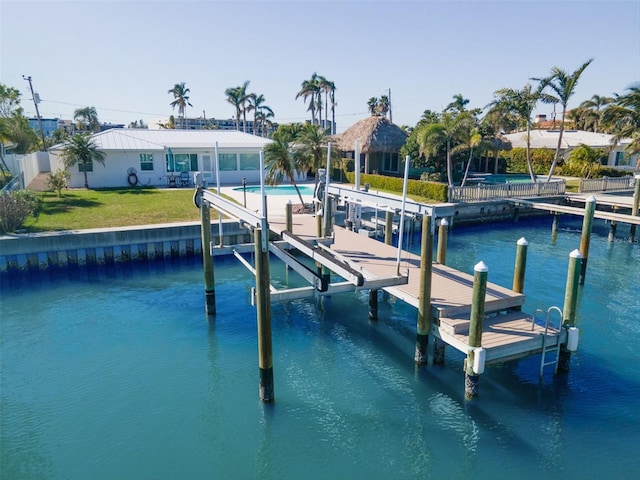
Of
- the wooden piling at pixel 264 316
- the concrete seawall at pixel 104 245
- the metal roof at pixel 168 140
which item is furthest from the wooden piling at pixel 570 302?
the metal roof at pixel 168 140

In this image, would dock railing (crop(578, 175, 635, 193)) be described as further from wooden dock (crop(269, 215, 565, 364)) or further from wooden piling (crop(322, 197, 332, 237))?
wooden piling (crop(322, 197, 332, 237))

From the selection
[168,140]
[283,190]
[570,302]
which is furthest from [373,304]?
[168,140]

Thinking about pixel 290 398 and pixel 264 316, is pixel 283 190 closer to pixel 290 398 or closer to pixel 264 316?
pixel 290 398

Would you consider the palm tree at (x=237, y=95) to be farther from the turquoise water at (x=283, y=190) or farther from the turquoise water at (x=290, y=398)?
the turquoise water at (x=290, y=398)

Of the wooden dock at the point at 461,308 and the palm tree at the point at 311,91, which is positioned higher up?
the palm tree at the point at 311,91

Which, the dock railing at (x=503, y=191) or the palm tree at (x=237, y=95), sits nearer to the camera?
the dock railing at (x=503, y=191)

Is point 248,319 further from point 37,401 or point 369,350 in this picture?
point 37,401
